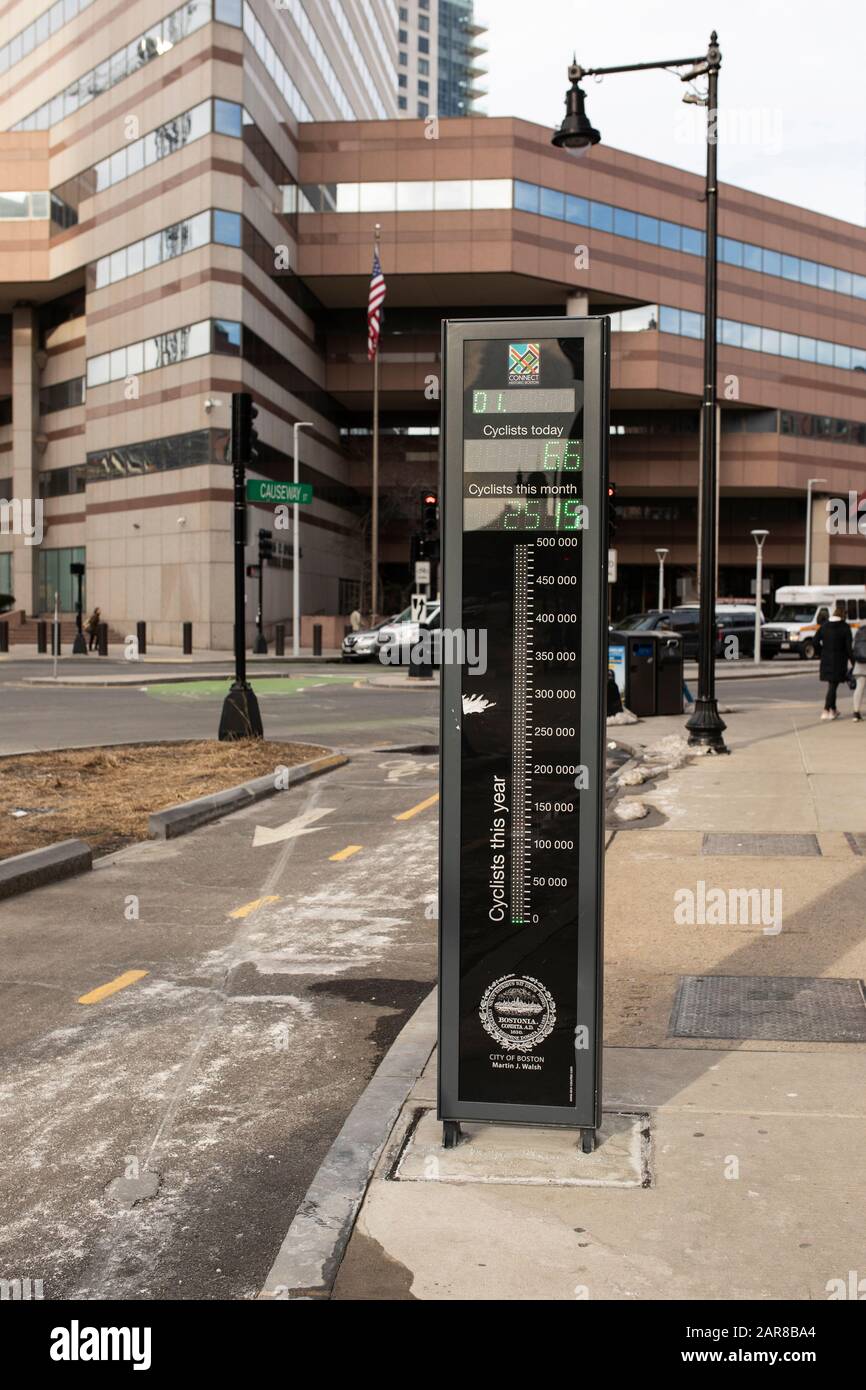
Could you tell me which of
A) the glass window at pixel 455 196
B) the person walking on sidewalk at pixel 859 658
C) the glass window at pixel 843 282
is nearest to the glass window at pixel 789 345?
the glass window at pixel 843 282

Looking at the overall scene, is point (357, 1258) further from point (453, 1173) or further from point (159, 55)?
point (159, 55)

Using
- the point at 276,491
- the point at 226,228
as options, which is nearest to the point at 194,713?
the point at 276,491

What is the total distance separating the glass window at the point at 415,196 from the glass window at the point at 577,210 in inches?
259

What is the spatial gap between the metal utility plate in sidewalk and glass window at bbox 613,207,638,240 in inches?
2572

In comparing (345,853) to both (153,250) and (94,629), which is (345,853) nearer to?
(94,629)

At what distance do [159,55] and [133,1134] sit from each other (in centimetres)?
5733

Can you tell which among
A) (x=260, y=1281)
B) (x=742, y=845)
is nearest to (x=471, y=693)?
(x=260, y=1281)

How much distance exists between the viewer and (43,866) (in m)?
9.26

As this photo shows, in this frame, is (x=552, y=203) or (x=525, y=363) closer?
(x=525, y=363)

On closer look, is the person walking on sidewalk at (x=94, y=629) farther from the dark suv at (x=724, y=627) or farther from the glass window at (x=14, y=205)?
the glass window at (x=14, y=205)

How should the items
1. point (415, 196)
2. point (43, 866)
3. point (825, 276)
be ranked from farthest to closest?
point (825, 276)
point (415, 196)
point (43, 866)

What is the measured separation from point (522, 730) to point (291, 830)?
748cm

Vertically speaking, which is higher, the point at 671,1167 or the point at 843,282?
the point at 843,282

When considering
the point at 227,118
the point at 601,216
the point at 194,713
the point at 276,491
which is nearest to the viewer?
the point at 194,713
